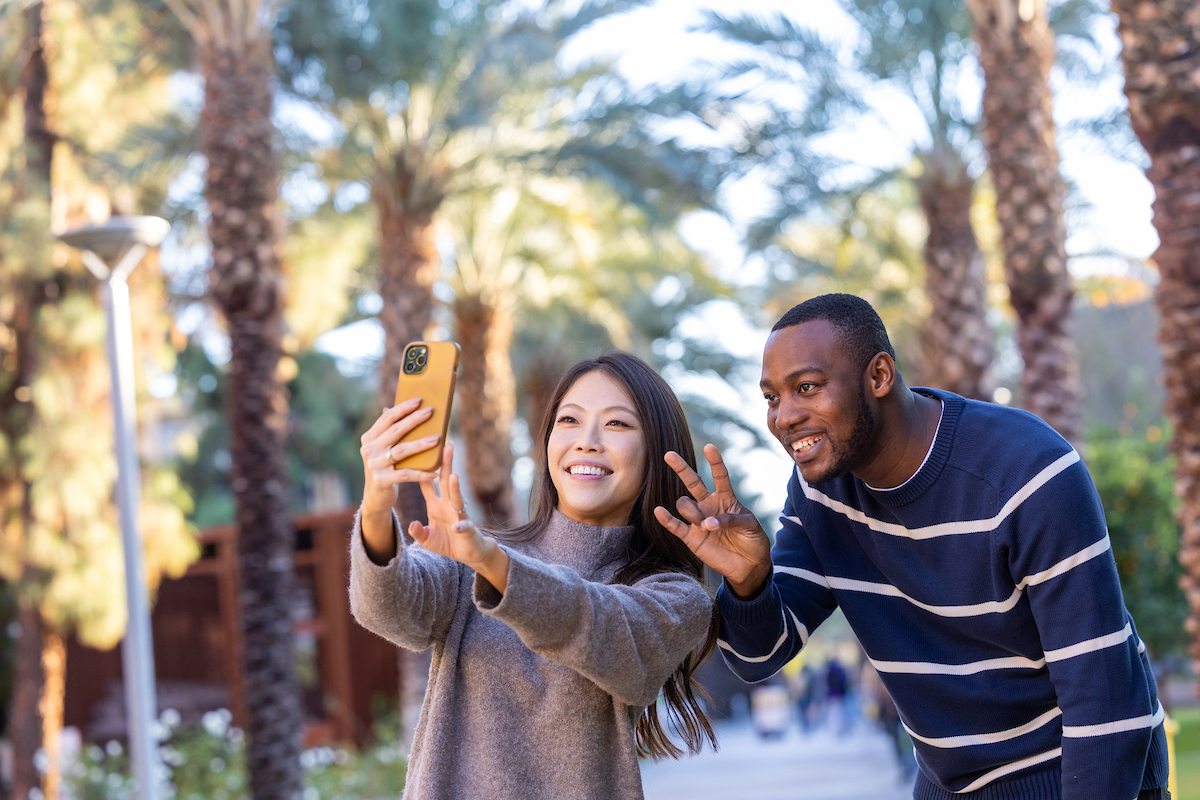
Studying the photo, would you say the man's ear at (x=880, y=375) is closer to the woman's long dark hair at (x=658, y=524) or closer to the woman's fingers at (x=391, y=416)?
the woman's long dark hair at (x=658, y=524)

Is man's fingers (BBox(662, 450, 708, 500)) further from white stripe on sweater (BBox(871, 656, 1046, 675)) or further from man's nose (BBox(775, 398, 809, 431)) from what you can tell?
white stripe on sweater (BBox(871, 656, 1046, 675))

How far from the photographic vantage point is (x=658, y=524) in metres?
2.54

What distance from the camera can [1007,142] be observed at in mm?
9570

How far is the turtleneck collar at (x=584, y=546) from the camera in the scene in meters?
2.47

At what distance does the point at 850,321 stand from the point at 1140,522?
13790 millimetres

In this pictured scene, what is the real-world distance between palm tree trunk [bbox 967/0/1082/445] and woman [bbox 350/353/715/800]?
291 inches

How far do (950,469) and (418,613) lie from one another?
1.09 meters

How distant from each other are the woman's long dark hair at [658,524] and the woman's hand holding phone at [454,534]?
47cm

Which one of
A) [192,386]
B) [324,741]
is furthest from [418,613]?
[192,386]

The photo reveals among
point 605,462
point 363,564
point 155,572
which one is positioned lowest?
point 155,572

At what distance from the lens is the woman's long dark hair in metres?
2.54

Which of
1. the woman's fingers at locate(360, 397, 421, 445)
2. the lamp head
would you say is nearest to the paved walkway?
the lamp head

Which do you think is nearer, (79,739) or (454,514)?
(454,514)

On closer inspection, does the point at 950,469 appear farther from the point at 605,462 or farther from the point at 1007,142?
the point at 1007,142
